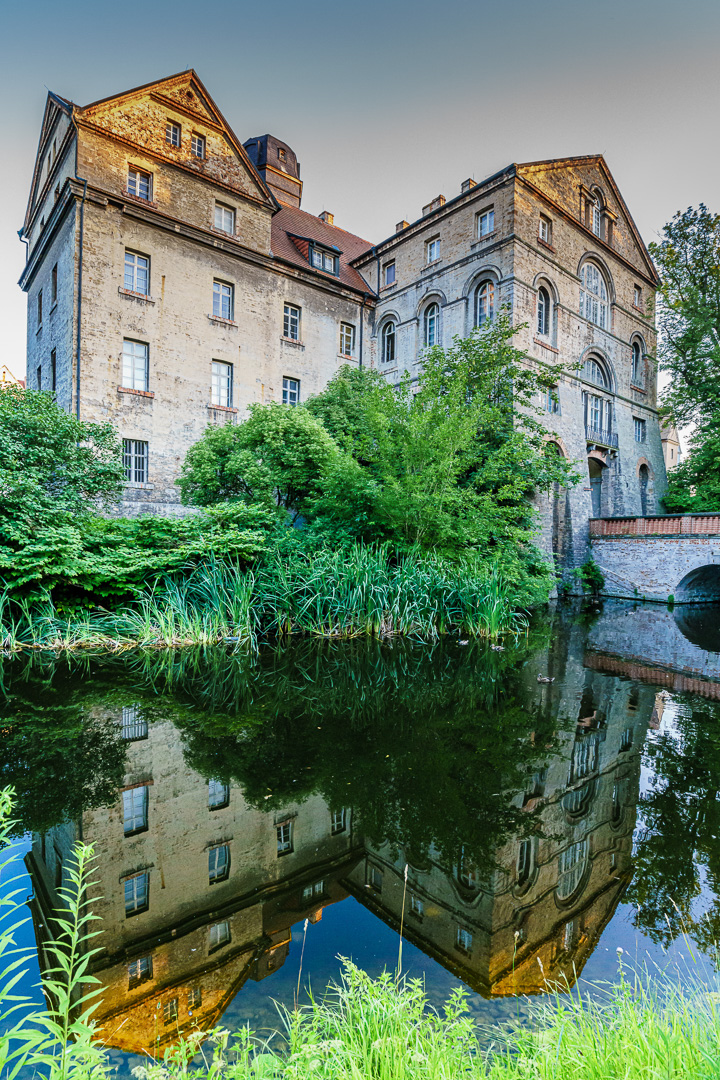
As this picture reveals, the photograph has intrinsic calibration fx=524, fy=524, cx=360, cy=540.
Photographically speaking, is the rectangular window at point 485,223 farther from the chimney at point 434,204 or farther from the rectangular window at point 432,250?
the chimney at point 434,204

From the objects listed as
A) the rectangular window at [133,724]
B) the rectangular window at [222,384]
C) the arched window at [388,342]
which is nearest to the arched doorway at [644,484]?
the arched window at [388,342]

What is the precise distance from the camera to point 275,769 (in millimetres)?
3764

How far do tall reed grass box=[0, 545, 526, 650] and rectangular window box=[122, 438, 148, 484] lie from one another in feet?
27.5

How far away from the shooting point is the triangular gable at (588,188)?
1938 centimetres

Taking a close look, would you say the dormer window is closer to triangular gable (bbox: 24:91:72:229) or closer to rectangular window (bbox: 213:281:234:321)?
rectangular window (bbox: 213:281:234:321)

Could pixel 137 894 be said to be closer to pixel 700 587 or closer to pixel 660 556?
pixel 660 556

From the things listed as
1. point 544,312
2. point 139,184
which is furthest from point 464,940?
point 544,312

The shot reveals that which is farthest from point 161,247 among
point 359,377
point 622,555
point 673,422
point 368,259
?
point 673,422

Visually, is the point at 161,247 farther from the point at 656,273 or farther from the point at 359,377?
the point at 656,273

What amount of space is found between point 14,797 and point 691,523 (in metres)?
18.5

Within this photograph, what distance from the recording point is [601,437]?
880 inches

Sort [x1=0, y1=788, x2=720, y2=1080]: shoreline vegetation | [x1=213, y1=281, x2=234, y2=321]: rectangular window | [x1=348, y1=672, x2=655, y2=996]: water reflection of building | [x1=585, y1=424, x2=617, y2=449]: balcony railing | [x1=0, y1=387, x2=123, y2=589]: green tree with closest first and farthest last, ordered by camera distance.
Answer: [x1=0, y1=788, x2=720, y2=1080]: shoreline vegetation
[x1=348, y1=672, x2=655, y2=996]: water reflection of building
[x1=0, y1=387, x2=123, y2=589]: green tree
[x1=213, y1=281, x2=234, y2=321]: rectangular window
[x1=585, y1=424, x2=617, y2=449]: balcony railing

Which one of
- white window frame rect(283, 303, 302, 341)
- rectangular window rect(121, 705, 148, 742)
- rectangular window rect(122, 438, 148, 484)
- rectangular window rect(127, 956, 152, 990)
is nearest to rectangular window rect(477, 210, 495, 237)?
white window frame rect(283, 303, 302, 341)

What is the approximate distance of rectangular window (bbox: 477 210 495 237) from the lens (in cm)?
1906
